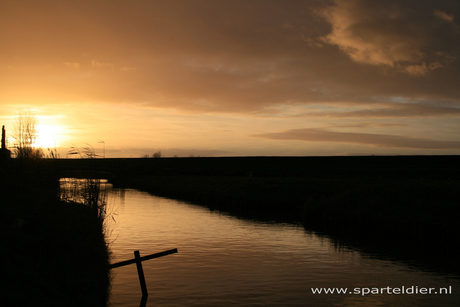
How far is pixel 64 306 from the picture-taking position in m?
12.0

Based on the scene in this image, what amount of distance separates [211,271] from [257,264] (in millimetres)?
3286

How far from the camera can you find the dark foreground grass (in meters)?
12.3

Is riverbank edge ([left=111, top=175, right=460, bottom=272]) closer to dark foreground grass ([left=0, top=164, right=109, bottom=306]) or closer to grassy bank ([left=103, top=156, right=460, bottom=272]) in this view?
grassy bank ([left=103, top=156, right=460, bottom=272])

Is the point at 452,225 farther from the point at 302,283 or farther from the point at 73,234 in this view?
the point at 73,234

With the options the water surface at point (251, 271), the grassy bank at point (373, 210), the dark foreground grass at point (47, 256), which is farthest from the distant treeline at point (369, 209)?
the dark foreground grass at point (47, 256)

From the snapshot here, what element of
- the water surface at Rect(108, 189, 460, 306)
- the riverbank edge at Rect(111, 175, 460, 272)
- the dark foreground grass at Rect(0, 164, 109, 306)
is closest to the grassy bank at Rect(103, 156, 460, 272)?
the riverbank edge at Rect(111, 175, 460, 272)

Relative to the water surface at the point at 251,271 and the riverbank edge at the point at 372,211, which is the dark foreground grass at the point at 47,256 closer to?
the water surface at the point at 251,271

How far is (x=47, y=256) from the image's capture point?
47.6 feet

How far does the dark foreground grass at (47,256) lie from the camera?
40.2 feet

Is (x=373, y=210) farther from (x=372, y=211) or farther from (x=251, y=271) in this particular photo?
(x=251, y=271)

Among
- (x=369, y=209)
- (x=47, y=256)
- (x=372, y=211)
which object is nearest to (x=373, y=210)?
(x=372, y=211)

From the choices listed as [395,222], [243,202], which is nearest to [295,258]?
[395,222]

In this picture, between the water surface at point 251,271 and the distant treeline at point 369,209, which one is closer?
the water surface at point 251,271

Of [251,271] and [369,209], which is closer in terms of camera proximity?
[251,271]
